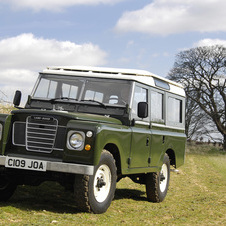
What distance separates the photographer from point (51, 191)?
32.9 ft

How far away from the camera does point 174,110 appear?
10.8 m

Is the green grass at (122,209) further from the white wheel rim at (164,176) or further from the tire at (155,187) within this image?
the white wheel rim at (164,176)

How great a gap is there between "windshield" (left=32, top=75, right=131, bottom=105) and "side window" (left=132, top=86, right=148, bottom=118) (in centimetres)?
20

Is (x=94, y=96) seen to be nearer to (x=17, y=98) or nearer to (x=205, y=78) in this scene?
(x=17, y=98)

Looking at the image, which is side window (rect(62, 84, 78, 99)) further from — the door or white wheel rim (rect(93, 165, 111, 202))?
white wheel rim (rect(93, 165, 111, 202))

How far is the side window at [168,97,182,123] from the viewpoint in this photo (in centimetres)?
1054

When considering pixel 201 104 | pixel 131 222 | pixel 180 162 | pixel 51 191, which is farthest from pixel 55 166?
pixel 201 104

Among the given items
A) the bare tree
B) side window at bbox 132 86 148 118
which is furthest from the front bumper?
the bare tree

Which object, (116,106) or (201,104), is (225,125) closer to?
(201,104)

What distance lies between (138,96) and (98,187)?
2.11 metres

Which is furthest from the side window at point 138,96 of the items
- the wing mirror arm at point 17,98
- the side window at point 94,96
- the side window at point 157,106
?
the wing mirror arm at point 17,98

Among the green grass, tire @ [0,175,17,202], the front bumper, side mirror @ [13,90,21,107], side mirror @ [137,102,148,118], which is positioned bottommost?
the green grass

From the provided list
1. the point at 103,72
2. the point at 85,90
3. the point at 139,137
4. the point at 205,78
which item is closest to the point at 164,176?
the point at 139,137

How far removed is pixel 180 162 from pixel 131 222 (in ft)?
14.2
